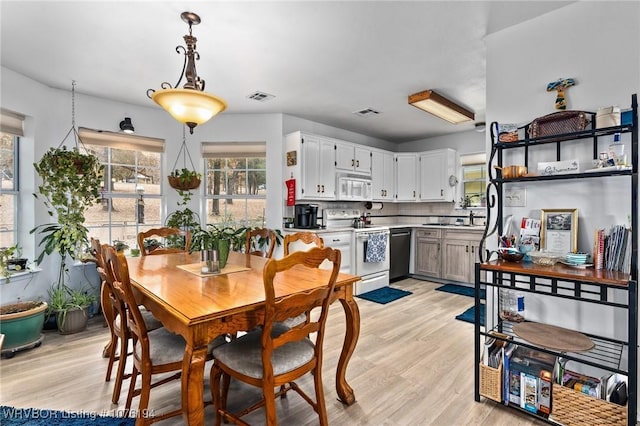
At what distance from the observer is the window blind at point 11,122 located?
2.99 metres

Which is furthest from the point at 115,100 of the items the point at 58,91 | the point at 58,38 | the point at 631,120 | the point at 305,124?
the point at 631,120

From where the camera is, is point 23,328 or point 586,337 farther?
point 23,328

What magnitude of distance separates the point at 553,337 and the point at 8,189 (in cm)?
474

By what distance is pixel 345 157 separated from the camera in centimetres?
501

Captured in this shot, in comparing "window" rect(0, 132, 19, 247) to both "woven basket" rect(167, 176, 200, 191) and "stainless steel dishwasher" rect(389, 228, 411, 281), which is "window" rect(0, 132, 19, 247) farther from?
"stainless steel dishwasher" rect(389, 228, 411, 281)

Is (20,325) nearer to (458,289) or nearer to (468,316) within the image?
(468,316)

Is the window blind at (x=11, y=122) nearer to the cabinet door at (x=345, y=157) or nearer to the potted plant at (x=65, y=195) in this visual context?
the potted plant at (x=65, y=195)

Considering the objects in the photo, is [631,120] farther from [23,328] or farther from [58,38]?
[23,328]

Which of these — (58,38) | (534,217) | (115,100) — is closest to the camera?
(534,217)

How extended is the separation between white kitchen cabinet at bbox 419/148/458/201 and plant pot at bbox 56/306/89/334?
16.5ft

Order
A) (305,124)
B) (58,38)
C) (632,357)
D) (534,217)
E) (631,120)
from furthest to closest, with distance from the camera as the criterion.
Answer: (305,124) < (58,38) < (534,217) < (631,120) < (632,357)

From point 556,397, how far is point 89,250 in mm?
4208

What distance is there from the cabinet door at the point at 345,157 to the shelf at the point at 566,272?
10.4 feet

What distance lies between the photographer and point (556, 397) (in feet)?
5.99
